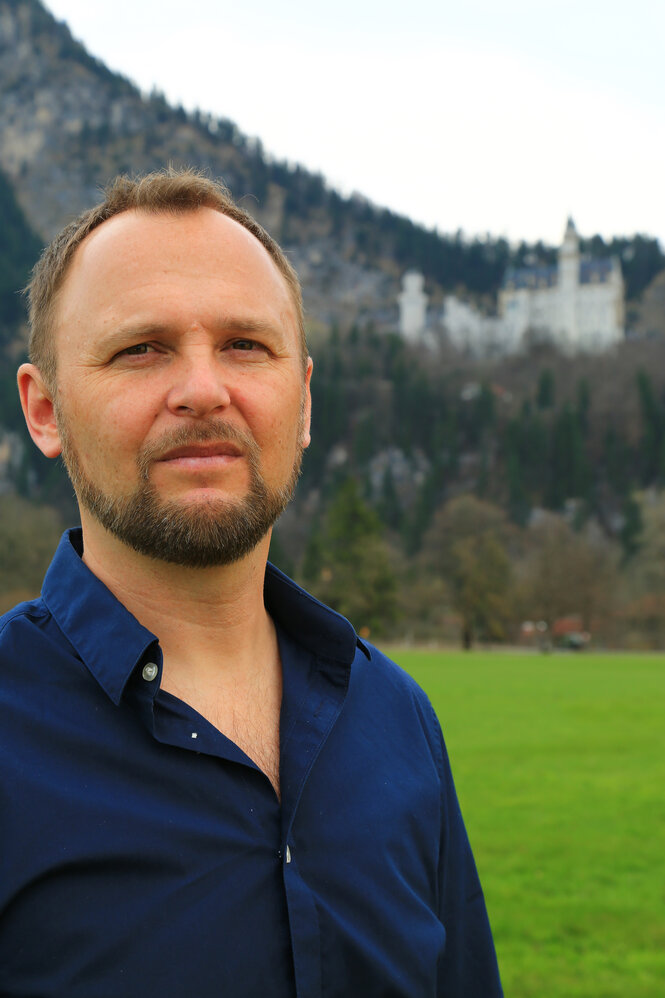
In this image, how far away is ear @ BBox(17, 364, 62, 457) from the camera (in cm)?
245

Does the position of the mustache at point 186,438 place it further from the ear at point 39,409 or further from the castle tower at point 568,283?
the castle tower at point 568,283

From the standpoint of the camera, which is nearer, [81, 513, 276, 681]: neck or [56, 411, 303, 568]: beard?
[56, 411, 303, 568]: beard

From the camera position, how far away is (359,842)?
2307mm

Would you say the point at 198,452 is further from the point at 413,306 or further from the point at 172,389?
the point at 413,306

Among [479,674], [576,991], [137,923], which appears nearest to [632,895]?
[576,991]

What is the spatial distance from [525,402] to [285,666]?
145 meters

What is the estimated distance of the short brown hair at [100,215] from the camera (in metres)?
2.40

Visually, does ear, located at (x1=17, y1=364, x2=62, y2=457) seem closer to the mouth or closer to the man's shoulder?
the mouth

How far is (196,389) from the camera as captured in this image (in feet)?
7.25

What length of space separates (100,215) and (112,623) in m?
0.98

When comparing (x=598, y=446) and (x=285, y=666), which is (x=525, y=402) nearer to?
(x=598, y=446)

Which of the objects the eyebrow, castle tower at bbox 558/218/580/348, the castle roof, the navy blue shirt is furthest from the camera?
the castle roof

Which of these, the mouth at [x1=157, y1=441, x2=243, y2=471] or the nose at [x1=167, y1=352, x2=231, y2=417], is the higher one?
the nose at [x1=167, y1=352, x2=231, y2=417]

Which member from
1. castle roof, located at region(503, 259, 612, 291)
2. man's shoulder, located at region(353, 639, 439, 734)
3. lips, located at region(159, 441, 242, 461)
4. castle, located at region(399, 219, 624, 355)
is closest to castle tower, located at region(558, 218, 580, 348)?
castle, located at region(399, 219, 624, 355)
